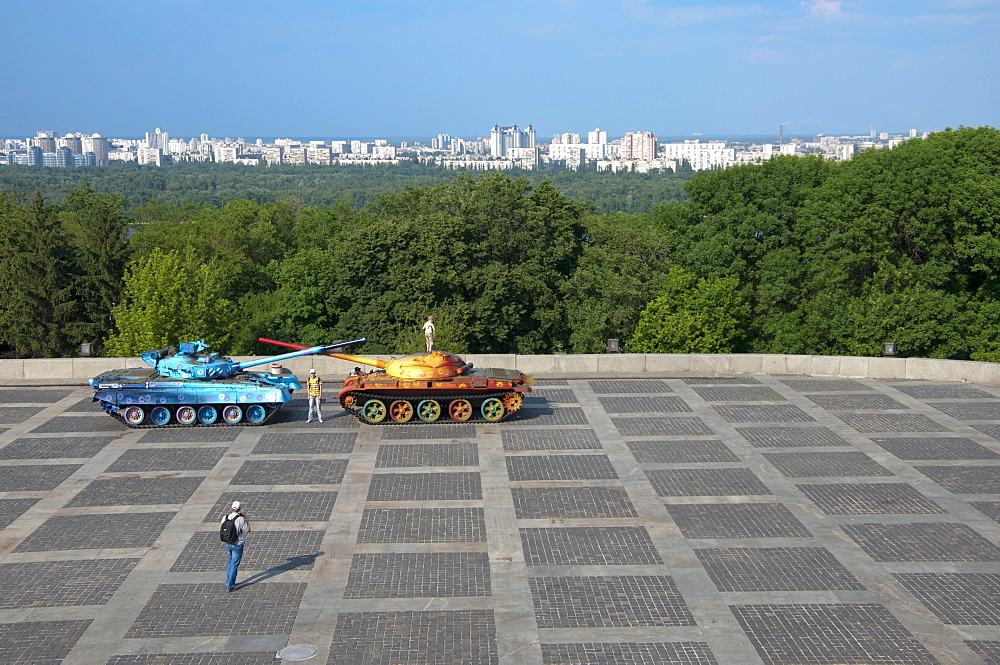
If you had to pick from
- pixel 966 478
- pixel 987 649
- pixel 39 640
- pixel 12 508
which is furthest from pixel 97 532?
pixel 966 478

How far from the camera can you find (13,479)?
20359 mm

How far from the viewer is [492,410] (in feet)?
80.5

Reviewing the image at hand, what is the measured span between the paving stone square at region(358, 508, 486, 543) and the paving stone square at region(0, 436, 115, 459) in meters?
7.82

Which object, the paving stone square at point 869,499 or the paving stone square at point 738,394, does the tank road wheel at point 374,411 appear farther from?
the paving stone square at point 869,499

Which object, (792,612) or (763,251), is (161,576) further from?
(763,251)

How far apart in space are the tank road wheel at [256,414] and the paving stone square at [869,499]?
12.8 meters

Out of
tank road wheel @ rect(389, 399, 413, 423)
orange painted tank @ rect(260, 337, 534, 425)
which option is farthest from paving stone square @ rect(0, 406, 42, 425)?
tank road wheel @ rect(389, 399, 413, 423)

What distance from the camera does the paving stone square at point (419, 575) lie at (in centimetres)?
1527

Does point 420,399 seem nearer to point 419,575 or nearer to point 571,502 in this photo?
point 571,502

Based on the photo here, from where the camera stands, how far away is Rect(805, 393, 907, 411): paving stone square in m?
26.0

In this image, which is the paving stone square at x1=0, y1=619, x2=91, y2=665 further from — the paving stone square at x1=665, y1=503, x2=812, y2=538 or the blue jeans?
the paving stone square at x1=665, y1=503, x2=812, y2=538

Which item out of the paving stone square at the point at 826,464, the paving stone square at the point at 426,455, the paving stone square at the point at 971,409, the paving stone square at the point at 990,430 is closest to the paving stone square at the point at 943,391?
the paving stone square at the point at 971,409

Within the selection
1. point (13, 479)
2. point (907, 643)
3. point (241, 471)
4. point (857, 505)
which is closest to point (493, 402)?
point (241, 471)

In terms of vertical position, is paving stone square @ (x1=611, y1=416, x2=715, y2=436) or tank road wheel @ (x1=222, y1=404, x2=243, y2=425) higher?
tank road wheel @ (x1=222, y1=404, x2=243, y2=425)
